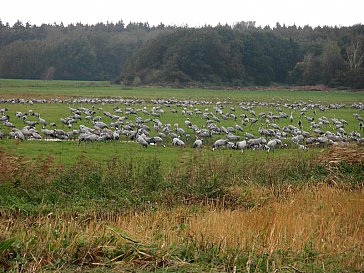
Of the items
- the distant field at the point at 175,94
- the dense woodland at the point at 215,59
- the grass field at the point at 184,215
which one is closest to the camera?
the grass field at the point at 184,215

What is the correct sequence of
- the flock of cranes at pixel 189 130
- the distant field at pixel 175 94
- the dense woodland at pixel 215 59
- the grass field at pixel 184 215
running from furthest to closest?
1. the dense woodland at pixel 215 59
2. the distant field at pixel 175 94
3. the flock of cranes at pixel 189 130
4. the grass field at pixel 184 215

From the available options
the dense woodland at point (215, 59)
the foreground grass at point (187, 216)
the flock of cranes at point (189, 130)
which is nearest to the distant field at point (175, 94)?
the dense woodland at point (215, 59)

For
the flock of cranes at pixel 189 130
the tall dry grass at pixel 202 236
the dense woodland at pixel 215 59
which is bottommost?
the flock of cranes at pixel 189 130

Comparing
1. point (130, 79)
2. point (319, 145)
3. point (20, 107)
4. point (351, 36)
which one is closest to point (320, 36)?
point (351, 36)

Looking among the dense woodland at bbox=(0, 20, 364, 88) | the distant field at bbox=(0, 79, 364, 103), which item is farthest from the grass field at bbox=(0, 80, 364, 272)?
the dense woodland at bbox=(0, 20, 364, 88)

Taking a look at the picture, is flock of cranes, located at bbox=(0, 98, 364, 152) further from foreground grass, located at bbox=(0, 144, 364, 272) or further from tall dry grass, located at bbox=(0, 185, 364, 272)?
tall dry grass, located at bbox=(0, 185, 364, 272)

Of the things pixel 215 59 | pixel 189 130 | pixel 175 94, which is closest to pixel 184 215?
pixel 189 130

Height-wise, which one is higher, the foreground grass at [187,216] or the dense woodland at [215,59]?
the dense woodland at [215,59]

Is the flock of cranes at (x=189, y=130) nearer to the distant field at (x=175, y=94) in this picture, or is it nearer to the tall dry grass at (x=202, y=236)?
the tall dry grass at (x=202, y=236)

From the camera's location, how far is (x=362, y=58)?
9538 cm

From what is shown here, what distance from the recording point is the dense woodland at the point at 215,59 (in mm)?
94500

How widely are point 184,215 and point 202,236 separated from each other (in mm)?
2411

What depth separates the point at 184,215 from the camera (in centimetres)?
1138

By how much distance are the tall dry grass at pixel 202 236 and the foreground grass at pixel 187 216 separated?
0.02 m
